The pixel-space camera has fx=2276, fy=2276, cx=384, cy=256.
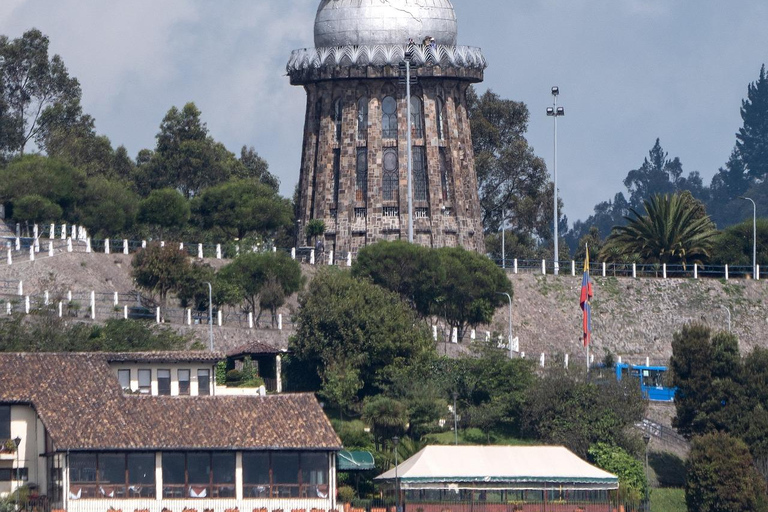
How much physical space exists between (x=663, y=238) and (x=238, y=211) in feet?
74.1

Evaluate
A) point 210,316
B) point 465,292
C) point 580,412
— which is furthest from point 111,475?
point 465,292

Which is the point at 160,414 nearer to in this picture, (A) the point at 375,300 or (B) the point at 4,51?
(A) the point at 375,300

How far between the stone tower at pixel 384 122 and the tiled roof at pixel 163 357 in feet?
109

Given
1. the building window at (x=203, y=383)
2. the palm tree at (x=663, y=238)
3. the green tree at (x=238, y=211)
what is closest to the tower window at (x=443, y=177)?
the green tree at (x=238, y=211)

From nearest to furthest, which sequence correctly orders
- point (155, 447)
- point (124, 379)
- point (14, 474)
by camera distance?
1. point (155, 447)
2. point (14, 474)
3. point (124, 379)

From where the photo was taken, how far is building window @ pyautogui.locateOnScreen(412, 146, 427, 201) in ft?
391

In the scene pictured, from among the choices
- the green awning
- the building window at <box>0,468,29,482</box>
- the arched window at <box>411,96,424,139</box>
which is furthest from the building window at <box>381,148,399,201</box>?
the building window at <box>0,468,29,482</box>

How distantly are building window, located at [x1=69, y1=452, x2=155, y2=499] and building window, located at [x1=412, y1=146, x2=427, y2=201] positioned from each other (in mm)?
45550

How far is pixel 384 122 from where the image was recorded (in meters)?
118

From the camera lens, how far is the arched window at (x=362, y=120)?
118 metres

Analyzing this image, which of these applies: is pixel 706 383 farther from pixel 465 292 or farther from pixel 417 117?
pixel 417 117

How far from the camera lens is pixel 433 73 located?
11644 centimetres

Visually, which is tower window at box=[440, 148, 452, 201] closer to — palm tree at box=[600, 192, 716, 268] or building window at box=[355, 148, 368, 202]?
building window at box=[355, 148, 368, 202]

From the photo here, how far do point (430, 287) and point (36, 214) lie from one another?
784 inches
